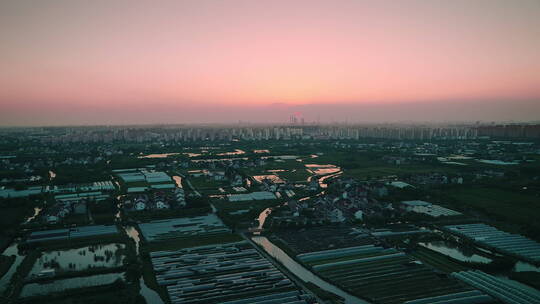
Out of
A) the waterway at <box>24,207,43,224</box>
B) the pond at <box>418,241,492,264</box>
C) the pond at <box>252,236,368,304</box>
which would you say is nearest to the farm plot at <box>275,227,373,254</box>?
the pond at <box>252,236,368,304</box>

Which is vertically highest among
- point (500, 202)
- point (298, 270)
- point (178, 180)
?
point (500, 202)

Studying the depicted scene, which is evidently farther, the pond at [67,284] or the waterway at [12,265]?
the waterway at [12,265]

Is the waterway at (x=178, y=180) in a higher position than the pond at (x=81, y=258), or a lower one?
higher

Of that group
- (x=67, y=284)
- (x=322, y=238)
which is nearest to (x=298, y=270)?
(x=322, y=238)

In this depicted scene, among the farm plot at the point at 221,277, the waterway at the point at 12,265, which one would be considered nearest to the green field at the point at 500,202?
the farm plot at the point at 221,277

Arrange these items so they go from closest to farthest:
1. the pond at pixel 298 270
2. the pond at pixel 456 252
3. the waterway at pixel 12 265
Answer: the pond at pixel 298 270 < the waterway at pixel 12 265 < the pond at pixel 456 252

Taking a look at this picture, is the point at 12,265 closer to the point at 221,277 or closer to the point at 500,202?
the point at 221,277

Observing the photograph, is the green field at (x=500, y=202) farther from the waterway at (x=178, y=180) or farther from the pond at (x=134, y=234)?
the waterway at (x=178, y=180)
